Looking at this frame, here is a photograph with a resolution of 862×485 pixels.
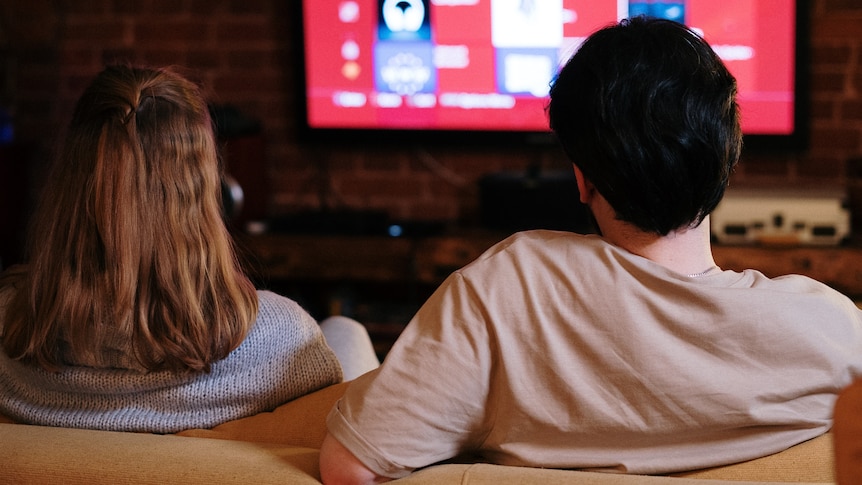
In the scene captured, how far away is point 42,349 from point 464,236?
2.24 m

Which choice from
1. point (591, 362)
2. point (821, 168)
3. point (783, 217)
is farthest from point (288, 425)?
point (821, 168)

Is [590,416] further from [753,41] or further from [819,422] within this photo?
[753,41]

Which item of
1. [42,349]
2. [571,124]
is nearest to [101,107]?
[42,349]

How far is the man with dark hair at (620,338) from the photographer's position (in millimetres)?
1072

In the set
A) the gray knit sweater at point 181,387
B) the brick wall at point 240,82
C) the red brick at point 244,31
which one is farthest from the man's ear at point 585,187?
the red brick at point 244,31

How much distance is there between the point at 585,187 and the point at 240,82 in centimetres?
290

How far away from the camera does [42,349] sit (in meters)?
1.28

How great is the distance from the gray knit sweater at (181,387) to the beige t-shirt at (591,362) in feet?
0.85

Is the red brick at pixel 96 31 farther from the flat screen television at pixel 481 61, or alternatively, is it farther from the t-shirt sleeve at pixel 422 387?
the t-shirt sleeve at pixel 422 387

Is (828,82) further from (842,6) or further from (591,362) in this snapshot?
(591,362)

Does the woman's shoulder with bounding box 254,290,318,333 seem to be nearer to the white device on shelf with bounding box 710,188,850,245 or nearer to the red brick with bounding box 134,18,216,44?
the white device on shelf with bounding box 710,188,850,245

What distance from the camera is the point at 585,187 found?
3.81 ft

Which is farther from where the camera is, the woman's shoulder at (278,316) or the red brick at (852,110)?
the red brick at (852,110)

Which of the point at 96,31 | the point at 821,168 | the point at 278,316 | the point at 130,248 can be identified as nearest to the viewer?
the point at 130,248
